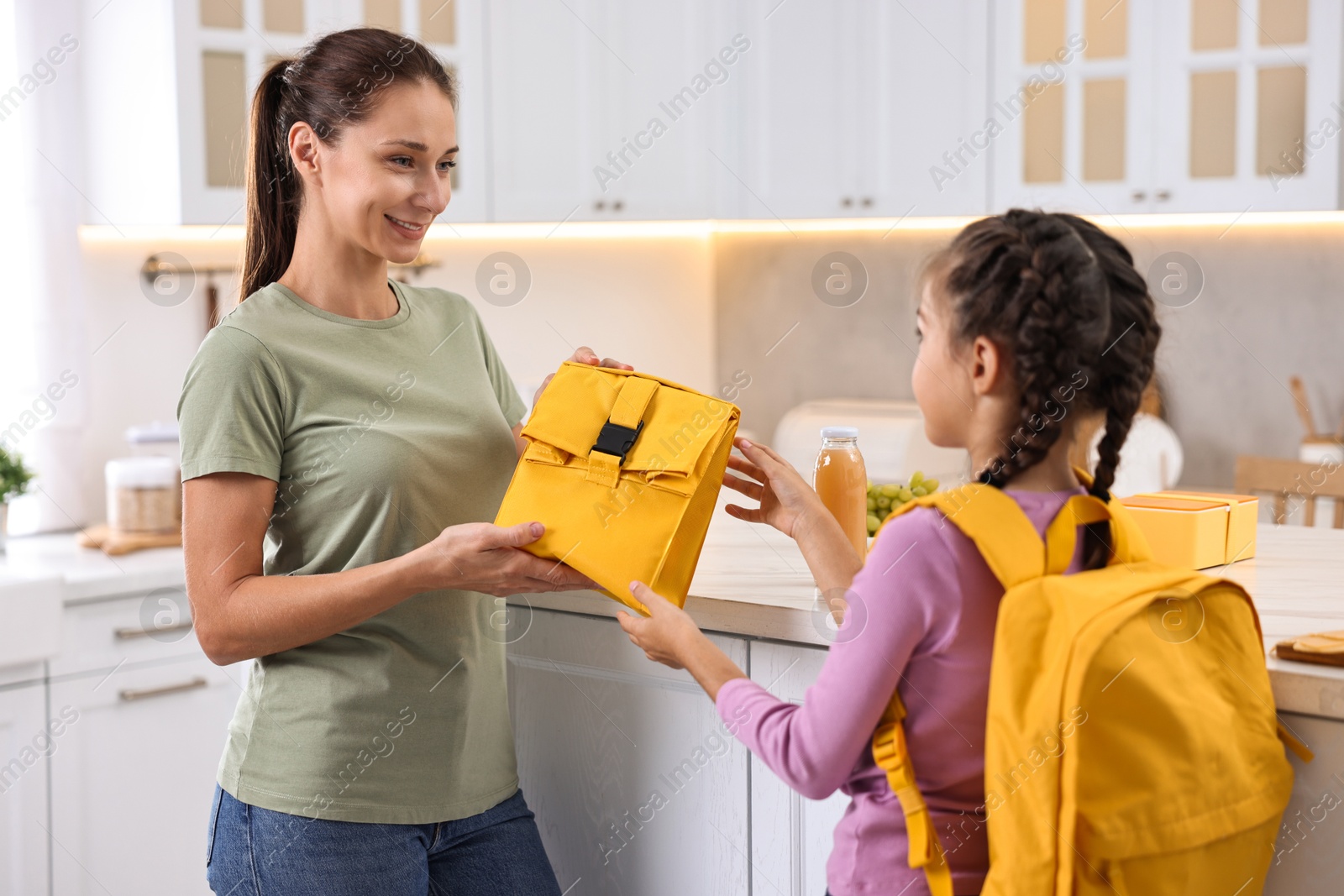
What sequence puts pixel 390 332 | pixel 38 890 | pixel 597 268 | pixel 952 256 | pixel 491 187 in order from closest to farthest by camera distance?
pixel 952 256
pixel 390 332
pixel 38 890
pixel 491 187
pixel 597 268

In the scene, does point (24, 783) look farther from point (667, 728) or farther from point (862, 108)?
point (862, 108)

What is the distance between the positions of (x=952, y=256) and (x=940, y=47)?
7.46 ft

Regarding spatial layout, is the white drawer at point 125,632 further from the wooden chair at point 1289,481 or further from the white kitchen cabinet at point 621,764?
the wooden chair at point 1289,481

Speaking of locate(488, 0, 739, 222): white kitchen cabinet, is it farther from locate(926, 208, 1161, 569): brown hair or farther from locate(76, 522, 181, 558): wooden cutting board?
locate(926, 208, 1161, 569): brown hair

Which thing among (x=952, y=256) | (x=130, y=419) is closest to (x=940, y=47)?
(x=130, y=419)

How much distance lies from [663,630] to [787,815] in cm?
33

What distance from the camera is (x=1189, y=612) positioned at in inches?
36.7

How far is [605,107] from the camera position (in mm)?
3033

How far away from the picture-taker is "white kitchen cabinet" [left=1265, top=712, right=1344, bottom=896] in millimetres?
1004

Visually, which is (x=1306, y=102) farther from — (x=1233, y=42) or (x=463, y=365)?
(x=463, y=365)

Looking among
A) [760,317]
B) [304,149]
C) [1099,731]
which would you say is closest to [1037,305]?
[1099,731]

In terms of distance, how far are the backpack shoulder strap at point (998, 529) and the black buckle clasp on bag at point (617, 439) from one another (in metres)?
0.30

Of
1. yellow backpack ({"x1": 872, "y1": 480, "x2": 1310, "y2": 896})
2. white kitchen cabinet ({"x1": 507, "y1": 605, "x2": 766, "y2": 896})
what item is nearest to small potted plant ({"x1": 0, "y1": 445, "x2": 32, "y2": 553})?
white kitchen cabinet ({"x1": 507, "y1": 605, "x2": 766, "y2": 896})

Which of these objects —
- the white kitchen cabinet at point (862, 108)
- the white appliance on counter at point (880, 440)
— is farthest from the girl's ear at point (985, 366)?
the white kitchen cabinet at point (862, 108)
